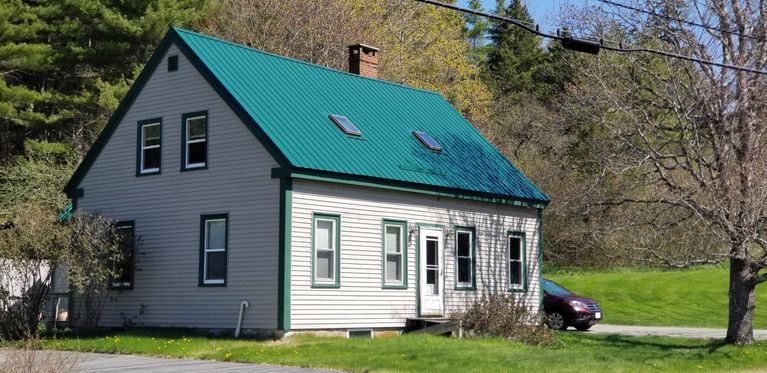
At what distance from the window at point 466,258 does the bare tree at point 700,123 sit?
4336 millimetres

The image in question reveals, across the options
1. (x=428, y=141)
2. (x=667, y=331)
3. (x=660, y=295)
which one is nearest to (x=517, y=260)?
(x=428, y=141)

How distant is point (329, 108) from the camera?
25672 mm

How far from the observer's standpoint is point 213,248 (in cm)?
2336

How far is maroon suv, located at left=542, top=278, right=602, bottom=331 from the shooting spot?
102 ft

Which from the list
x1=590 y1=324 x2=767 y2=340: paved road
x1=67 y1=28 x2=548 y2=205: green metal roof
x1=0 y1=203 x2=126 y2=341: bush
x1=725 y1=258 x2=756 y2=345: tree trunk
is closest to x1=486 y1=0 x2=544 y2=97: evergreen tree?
x1=590 y1=324 x2=767 y2=340: paved road

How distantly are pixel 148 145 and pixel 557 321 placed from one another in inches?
547

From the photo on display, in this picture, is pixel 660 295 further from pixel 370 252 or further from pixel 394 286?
pixel 370 252

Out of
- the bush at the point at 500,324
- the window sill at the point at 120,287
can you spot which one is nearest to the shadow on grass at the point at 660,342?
the bush at the point at 500,324

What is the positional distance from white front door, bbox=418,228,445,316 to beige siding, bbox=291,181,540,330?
0.26 meters

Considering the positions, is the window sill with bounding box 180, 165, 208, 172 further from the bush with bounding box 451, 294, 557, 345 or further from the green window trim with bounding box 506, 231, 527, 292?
the green window trim with bounding box 506, 231, 527, 292

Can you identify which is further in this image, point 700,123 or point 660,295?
point 660,295

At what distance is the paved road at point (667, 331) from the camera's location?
28980mm

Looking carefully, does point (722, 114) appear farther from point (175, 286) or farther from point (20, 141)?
point (20, 141)

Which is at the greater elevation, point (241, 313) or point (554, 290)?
point (554, 290)
